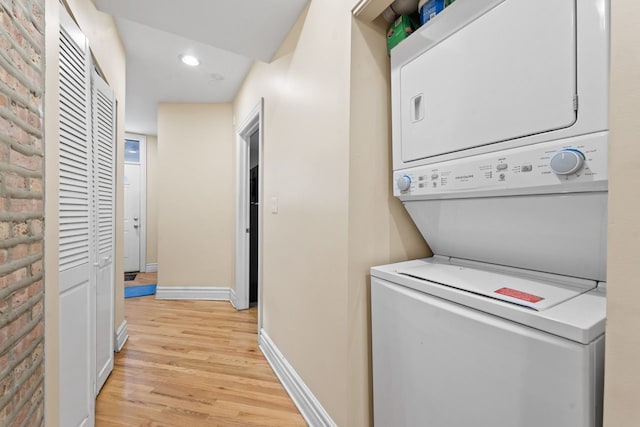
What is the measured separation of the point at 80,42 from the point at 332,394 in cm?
203

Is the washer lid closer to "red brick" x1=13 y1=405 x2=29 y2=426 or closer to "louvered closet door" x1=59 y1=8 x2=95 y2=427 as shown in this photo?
"red brick" x1=13 y1=405 x2=29 y2=426

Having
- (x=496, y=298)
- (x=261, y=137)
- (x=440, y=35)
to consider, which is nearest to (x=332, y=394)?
(x=496, y=298)

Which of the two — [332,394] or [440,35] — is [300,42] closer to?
[440,35]

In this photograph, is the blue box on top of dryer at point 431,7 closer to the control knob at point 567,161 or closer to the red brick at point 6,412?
the control knob at point 567,161

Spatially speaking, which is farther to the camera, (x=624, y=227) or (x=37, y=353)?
(x=37, y=353)

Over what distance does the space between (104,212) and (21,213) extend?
3.69 ft

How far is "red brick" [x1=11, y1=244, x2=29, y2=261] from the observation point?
32.9 inches

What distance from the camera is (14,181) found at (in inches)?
33.1

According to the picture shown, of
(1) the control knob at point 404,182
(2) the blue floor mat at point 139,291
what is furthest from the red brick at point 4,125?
(2) the blue floor mat at point 139,291

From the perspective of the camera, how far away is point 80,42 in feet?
4.43

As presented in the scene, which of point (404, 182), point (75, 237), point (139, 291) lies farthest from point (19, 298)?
point (139, 291)

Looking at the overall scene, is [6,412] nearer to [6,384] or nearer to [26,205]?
[6,384]

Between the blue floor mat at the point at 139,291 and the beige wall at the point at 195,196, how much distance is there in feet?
1.53

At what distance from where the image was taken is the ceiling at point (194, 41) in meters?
1.61
